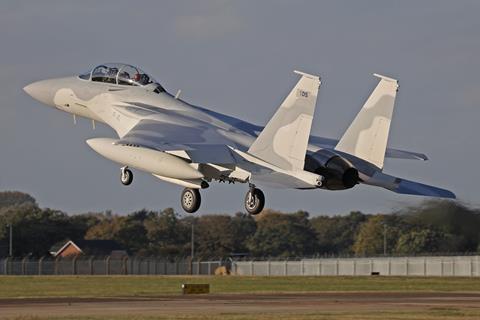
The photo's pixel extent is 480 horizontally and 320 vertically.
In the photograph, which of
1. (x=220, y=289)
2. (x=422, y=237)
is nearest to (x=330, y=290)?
(x=220, y=289)

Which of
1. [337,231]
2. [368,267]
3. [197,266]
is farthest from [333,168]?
[337,231]

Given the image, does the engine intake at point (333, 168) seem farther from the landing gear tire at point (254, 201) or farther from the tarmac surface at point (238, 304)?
the tarmac surface at point (238, 304)

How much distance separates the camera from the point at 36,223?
350 feet

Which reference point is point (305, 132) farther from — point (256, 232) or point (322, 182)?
point (256, 232)

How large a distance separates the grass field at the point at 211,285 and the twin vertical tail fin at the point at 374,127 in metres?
20.8

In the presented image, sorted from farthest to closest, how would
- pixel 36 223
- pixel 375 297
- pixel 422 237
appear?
1. pixel 36 223
2. pixel 422 237
3. pixel 375 297

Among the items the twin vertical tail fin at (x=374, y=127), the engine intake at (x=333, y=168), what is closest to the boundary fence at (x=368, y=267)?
the twin vertical tail fin at (x=374, y=127)

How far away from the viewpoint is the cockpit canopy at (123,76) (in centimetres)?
4566

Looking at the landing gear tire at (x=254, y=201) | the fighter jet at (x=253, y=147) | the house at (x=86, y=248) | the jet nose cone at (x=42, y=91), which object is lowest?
the house at (x=86, y=248)

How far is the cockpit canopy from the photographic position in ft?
150

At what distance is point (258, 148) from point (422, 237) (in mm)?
44454

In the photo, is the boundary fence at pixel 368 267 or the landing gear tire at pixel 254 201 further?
the boundary fence at pixel 368 267

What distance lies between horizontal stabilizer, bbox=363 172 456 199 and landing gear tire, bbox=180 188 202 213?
575cm

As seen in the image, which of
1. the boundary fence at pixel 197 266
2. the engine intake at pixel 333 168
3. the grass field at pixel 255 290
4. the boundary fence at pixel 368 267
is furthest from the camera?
the boundary fence at pixel 197 266
